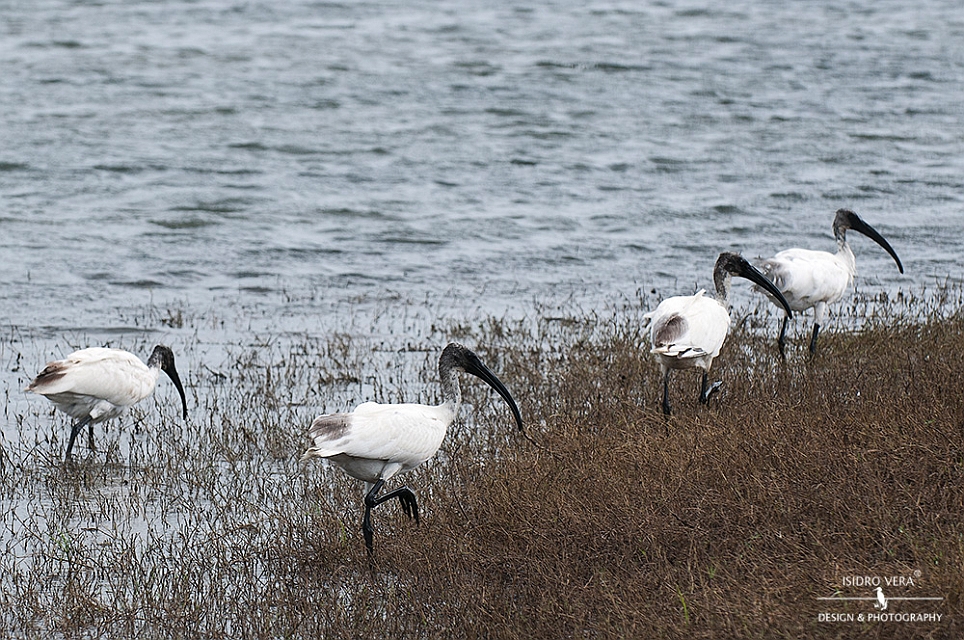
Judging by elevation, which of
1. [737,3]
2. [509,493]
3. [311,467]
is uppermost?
[509,493]

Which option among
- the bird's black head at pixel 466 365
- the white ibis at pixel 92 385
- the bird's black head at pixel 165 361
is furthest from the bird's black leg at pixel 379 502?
the bird's black head at pixel 165 361

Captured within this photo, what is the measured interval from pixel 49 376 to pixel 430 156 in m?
10.9

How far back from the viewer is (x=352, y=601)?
554 centimetres

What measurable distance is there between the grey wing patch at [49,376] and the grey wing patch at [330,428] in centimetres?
218

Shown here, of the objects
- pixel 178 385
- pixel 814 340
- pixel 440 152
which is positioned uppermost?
pixel 178 385

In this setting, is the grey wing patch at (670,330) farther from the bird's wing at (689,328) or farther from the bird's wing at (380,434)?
the bird's wing at (380,434)

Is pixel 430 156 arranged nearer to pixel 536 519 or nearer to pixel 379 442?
pixel 379 442

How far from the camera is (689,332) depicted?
25.1 ft

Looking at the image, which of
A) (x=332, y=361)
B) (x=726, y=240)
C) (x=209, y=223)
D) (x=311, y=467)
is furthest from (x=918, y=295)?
(x=209, y=223)

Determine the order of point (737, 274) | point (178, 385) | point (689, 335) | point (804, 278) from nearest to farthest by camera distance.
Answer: point (689, 335) → point (178, 385) → point (737, 274) → point (804, 278)

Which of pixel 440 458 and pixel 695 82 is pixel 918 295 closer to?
pixel 440 458

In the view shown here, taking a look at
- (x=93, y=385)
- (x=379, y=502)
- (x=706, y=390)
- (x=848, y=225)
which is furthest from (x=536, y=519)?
(x=848, y=225)

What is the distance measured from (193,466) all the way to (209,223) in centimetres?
772

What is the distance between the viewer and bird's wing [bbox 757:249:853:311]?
898 centimetres
